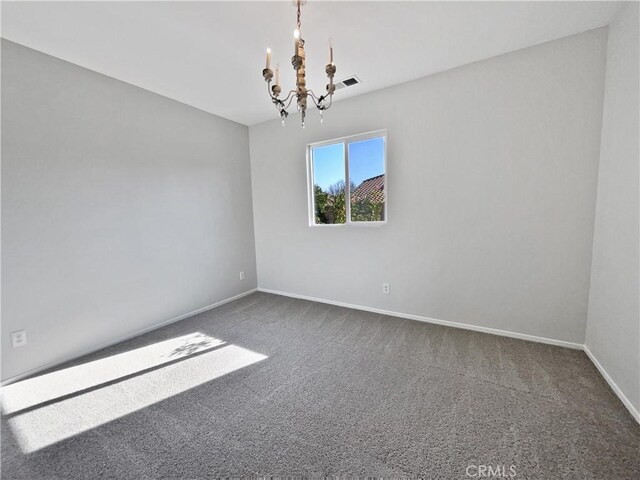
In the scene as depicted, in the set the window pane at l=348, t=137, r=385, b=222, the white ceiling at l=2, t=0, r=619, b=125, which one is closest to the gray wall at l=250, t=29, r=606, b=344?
the window pane at l=348, t=137, r=385, b=222

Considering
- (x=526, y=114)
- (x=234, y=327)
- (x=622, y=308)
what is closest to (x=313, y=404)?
(x=234, y=327)

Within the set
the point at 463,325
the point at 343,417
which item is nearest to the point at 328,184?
the point at 463,325

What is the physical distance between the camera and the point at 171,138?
309 centimetres

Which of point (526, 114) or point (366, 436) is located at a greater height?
point (526, 114)

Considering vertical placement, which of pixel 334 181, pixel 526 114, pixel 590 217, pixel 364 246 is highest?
pixel 526 114

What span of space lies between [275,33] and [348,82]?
100cm

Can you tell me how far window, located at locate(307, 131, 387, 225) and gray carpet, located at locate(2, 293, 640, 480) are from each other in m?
1.59

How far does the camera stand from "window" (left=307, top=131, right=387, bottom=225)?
10.2ft

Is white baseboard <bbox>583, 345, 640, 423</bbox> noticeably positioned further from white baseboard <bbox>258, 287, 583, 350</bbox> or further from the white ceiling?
the white ceiling

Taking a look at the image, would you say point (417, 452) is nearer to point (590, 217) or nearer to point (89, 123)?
point (590, 217)

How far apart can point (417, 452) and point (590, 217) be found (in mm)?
2311

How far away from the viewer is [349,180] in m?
3.36

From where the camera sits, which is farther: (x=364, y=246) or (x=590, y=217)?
(x=364, y=246)

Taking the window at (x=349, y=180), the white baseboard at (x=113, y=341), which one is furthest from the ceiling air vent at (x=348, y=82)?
the white baseboard at (x=113, y=341)
